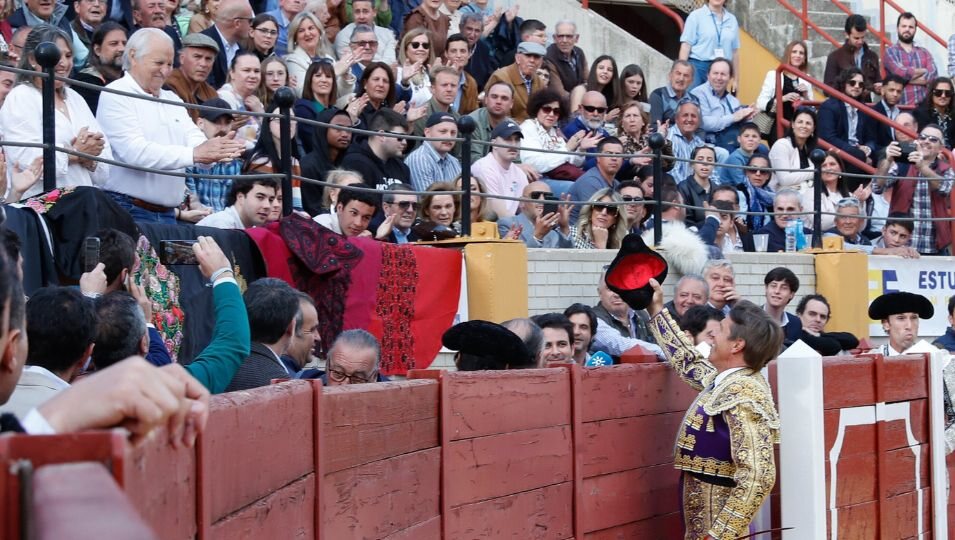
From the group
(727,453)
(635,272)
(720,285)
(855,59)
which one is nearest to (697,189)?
(720,285)

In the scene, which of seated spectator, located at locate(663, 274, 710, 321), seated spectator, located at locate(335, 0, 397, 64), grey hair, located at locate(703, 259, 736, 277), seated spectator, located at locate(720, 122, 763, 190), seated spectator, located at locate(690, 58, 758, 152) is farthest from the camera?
seated spectator, located at locate(690, 58, 758, 152)

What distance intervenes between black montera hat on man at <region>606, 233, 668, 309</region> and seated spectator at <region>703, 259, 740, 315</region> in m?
2.36

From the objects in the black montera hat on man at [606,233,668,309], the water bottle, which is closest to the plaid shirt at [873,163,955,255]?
the water bottle

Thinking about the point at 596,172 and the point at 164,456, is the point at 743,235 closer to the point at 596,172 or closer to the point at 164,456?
the point at 596,172

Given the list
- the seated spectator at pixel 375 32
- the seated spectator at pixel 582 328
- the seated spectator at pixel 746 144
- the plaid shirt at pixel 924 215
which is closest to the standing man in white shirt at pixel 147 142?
the seated spectator at pixel 582 328

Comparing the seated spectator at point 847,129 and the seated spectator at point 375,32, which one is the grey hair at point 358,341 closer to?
the seated spectator at point 375,32

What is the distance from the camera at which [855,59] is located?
1531 centimetres

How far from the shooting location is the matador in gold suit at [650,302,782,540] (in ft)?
18.5

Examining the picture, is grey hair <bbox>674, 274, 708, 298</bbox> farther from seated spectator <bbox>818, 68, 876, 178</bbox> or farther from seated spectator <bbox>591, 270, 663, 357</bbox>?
seated spectator <bbox>818, 68, 876, 178</bbox>

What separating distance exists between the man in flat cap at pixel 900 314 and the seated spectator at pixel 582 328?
2.12m

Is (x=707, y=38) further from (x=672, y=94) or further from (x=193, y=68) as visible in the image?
(x=193, y=68)


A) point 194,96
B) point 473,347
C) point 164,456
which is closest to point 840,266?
point 194,96

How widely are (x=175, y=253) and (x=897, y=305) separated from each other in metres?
4.77

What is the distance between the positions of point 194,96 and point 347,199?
3.91 ft
